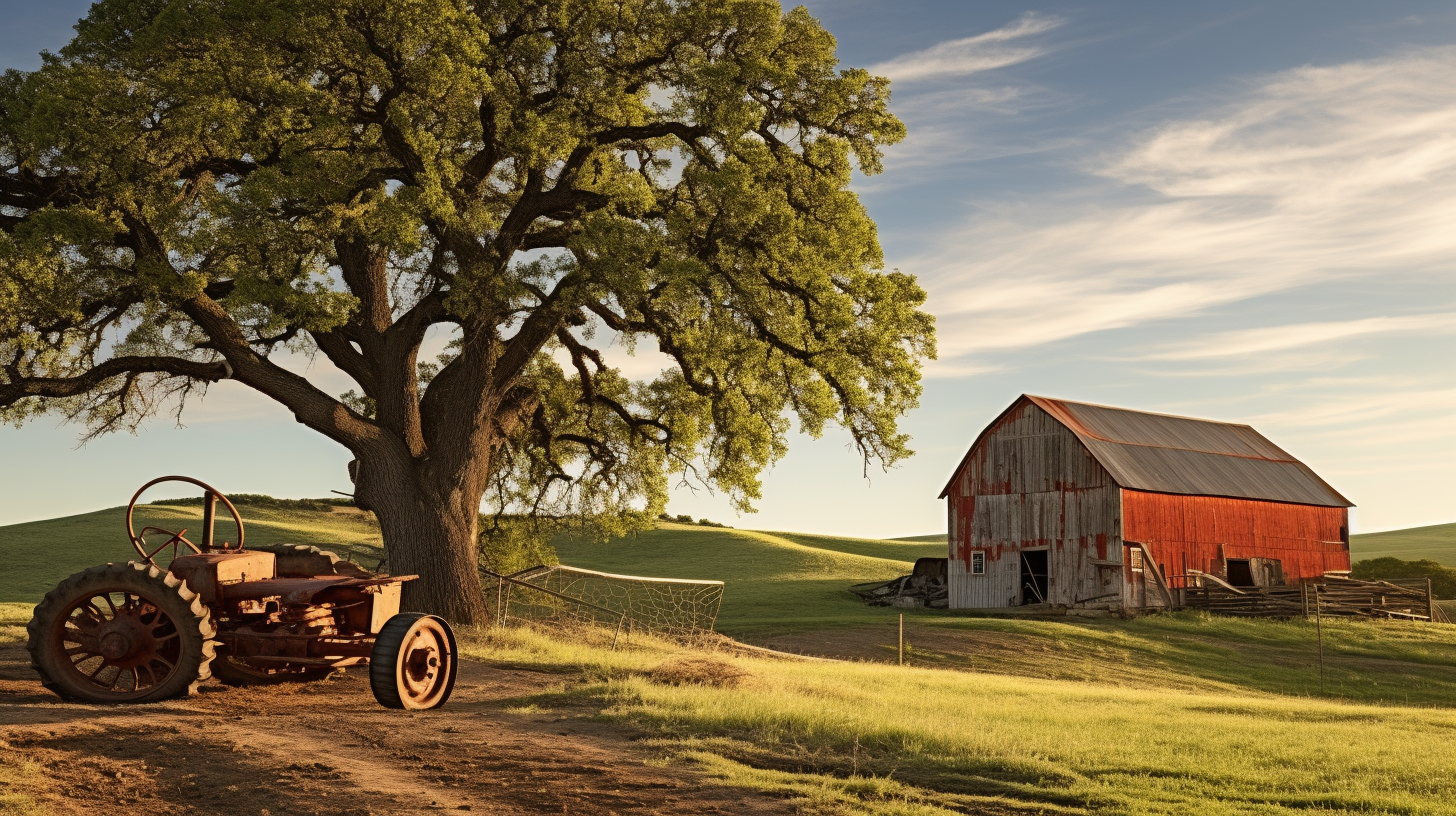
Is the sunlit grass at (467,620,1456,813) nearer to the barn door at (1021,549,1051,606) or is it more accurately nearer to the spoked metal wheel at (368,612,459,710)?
the spoked metal wheel at (368,612,459,710)

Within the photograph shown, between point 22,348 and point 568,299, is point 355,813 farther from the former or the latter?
point 22,348

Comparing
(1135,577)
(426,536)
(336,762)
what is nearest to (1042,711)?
(336,762)

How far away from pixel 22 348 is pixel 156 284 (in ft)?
12.0

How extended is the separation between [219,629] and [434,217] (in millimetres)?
10647

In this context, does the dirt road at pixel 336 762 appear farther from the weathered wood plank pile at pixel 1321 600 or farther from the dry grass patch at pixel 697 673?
the weathered wood plank pile at pixel 1321 600

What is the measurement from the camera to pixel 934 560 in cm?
4959

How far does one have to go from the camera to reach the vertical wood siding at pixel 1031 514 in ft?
136

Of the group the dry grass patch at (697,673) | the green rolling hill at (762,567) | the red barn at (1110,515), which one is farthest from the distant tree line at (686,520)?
the dry grass patch at (697,673)

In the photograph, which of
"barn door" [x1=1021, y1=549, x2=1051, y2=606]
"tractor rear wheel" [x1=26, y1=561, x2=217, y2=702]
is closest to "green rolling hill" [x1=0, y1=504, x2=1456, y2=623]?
"barn door" [x1=1021, y1=549, x2=1051, y2=606]

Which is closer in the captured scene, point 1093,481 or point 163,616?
point 163,616

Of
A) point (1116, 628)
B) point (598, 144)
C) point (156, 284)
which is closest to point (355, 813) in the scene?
point (156, 284)

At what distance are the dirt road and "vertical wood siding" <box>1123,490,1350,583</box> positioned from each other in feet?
111

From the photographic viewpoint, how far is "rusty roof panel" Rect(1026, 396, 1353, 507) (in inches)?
1709

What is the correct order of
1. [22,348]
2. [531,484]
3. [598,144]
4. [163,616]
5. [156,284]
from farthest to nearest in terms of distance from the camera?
[531,484], [598,144], [22,348], [156,284], [163,616]
